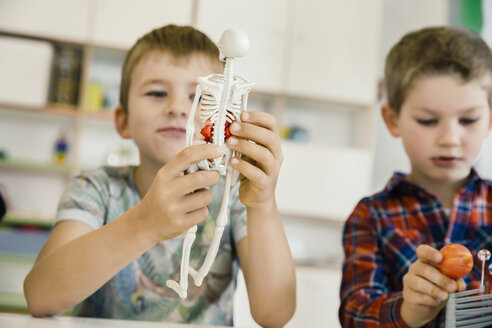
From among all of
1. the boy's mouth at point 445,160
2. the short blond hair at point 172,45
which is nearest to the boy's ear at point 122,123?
the short blond hair at point 172,45

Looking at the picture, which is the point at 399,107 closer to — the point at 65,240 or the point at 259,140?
the point at 259,140

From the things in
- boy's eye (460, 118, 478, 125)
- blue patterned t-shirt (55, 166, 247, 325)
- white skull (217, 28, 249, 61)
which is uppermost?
white skull (217, 28, 249, 61)

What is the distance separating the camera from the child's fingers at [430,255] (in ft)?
1.76

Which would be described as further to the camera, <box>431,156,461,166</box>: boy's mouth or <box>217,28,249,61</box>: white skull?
<box>431,156,461,166</box>: boy's mouth

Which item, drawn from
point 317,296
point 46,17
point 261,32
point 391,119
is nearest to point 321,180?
point 317,296

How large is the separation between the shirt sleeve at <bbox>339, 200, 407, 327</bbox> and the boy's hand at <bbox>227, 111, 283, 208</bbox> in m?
0.27

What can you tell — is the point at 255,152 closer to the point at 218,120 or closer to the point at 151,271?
the point at 218,120

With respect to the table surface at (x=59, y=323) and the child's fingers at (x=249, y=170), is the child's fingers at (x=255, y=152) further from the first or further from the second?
the table surface at (x=59, y=323)

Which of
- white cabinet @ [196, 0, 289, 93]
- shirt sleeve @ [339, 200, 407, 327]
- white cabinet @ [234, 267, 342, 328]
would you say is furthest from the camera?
white cabinet @ [196, 0, 289, 93]

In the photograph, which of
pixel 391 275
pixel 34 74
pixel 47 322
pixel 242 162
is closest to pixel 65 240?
pixel 47 322

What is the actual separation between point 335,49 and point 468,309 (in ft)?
8.64

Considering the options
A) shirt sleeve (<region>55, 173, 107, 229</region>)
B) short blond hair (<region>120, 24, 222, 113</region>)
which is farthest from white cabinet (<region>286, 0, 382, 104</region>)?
shirt sleeve (<region>55, 173, 107, 229</region>)

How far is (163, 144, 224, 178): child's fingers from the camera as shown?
0.50m

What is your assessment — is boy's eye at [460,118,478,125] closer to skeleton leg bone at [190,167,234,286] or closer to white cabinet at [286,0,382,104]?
skeleton leg bone at [190,167,234,286]
